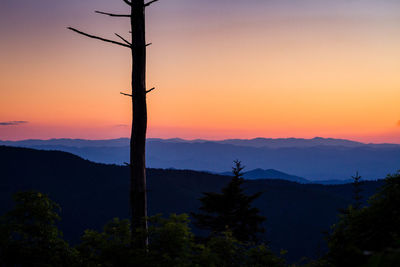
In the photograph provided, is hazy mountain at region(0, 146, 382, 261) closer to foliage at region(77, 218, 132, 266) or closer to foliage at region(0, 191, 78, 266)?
foliage at region(77, 218, 132, 266)

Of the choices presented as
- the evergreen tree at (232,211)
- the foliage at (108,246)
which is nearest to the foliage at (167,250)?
the foliage at (108,246)

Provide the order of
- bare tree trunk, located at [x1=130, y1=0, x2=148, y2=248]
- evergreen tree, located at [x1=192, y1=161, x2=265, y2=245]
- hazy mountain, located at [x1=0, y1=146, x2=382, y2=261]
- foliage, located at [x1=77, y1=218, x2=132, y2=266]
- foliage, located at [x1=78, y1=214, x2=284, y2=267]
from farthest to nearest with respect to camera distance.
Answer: hazy mountain, located at [x1=0, y1=146, x2=382, y2=261], evergreen tree, located at [x1=192, y1=161, x2=265, y2=245], bare tree trunk, located at [x1=130, y1=0, x2=148, y2=248], foliage, located at [x1=77, y1=218, x2=132, y2=266], foliage, located at [x1=78, y1=214, x2=284, y2=267]

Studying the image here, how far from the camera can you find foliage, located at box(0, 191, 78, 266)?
570cm

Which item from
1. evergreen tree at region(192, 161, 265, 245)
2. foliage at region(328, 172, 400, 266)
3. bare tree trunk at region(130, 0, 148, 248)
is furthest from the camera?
evergreen tree at region(192, 161, 265, 245)

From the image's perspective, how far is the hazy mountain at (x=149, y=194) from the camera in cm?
12144

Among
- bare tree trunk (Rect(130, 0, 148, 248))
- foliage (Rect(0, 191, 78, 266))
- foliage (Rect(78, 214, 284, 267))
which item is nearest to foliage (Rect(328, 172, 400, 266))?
foliage (Rect(78, 214, 284, 267))

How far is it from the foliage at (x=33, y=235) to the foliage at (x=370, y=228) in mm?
4492

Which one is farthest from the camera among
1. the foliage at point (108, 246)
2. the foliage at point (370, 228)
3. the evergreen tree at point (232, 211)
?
the evergreen tree at point (232, 211)

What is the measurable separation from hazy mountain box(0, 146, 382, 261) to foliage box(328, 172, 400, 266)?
4054 inches

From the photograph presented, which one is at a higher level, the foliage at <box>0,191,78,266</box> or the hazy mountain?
the foliage at <box>0,191,78,266</box>

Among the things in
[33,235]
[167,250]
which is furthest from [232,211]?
[33,235]

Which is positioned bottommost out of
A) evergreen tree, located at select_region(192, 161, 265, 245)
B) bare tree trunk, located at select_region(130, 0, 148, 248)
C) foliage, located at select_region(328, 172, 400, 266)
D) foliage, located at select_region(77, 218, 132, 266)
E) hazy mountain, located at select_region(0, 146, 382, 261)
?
hazy mountain, located at select_region(0, 146, 382, 261)

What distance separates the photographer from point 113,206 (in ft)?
430

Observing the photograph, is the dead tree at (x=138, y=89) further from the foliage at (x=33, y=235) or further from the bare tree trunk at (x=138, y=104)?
the foliage at (x=33, y=235)
